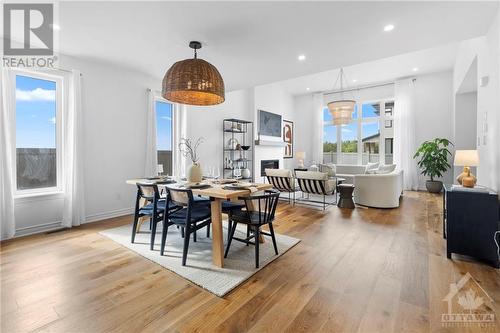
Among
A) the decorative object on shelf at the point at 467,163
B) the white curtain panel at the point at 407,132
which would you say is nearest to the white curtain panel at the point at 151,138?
the decorative object on shelf at the point at 467,163

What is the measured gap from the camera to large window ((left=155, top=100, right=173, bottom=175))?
513 centimetres

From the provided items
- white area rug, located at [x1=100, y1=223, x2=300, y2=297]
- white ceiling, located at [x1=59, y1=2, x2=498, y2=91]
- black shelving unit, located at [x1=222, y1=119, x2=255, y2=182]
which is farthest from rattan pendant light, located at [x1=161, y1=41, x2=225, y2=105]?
black shelving unit, located at [x1=222, y1=119, x2=255, y2=182]

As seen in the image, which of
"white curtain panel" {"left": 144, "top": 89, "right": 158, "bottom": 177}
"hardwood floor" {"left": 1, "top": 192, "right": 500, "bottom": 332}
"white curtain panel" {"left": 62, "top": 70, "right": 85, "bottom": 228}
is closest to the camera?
"hardwood floor" {"left": 1, "top": 192, "right": 500, "bottom": 332}

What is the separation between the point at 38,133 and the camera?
3682 mm

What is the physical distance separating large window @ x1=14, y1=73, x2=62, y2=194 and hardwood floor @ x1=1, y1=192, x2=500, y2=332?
94 cm

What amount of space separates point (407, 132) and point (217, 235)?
743cm

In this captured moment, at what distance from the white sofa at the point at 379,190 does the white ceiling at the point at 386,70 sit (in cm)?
308

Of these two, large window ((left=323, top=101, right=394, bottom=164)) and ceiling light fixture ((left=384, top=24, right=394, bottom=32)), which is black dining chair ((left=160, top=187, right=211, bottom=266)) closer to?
ceiling light fixture ((left=384, top=24, right=394, bottom=32))

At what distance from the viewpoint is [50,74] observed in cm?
365

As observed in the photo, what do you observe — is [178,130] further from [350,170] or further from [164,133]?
[350,170]

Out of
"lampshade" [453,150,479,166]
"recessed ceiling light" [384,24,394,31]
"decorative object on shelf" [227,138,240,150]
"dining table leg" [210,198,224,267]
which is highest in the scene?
"recessed ceiling light" [384,24,394,31]

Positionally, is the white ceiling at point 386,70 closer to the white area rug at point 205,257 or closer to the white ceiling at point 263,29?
the white ceiling at point 263,29

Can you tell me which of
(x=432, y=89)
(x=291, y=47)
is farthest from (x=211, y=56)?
(x=432, y=89)

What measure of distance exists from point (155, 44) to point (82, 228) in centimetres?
302
